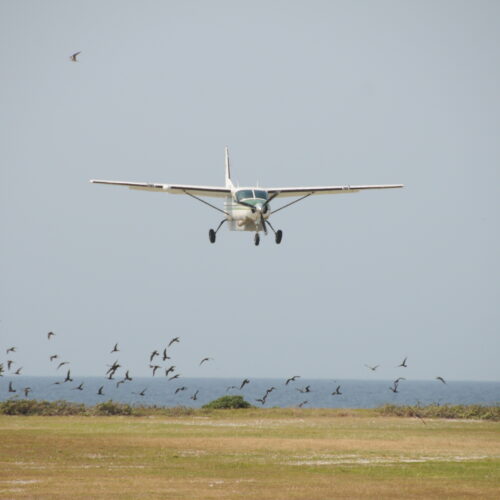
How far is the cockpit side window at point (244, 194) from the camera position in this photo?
49.1 meters

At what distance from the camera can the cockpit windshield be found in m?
49.1

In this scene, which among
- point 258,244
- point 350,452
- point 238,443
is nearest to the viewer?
point 350,452

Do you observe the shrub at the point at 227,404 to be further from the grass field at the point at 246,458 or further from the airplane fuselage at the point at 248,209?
the airplane fuselage at the point at 248,209

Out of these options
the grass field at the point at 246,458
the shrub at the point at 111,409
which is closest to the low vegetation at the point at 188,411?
the shrub at the point at 111,409

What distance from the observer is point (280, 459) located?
35.8 metres

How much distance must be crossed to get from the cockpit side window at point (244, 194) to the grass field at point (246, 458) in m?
11.3

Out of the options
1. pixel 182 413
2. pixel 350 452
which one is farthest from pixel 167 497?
pixel 182 413

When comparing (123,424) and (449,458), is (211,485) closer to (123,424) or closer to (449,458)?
(449,458)

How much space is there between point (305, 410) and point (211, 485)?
32.6m

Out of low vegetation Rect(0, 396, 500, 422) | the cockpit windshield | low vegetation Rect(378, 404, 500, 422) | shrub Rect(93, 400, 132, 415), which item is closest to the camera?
the cockpit windshield

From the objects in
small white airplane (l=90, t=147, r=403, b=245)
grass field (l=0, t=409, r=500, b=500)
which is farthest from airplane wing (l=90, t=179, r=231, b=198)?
grass field (l=0, t=409, r=500, b=500)

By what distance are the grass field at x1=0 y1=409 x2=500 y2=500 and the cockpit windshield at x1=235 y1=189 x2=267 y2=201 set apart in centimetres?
1129

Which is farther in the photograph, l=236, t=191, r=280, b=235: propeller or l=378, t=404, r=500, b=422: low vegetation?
l=378, t=404, r=500, b=422: low vegetation

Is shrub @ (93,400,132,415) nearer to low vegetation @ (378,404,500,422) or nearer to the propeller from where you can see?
low vegetation @ (378,404,500,422)
